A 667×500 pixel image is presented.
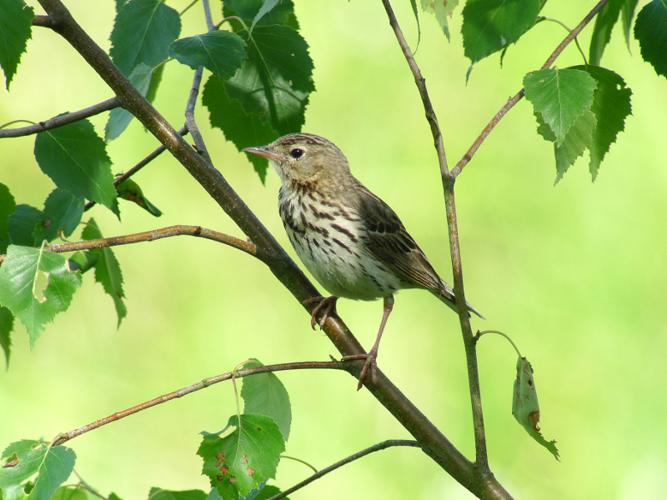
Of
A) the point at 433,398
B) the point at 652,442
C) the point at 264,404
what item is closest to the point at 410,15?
the point at 433,398

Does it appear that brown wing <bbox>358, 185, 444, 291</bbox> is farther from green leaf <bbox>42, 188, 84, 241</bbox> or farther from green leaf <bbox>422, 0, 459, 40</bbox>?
green leaf <bbox>422, 0, 459, 40</bbox>

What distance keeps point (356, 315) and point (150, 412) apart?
1.08 meters

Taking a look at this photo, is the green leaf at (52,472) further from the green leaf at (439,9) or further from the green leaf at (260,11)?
the green leaf at (439,9)

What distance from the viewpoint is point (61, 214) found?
223cm

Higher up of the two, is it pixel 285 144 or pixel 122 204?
pixel 122 204

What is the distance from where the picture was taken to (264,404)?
2.20m

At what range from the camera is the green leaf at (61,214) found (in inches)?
86.2

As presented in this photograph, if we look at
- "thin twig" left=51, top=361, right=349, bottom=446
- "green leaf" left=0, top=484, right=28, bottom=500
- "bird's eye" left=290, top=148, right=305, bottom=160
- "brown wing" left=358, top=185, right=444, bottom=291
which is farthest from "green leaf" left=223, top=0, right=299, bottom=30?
"bird's eye" left=290, top=148, right=305, bottom=160

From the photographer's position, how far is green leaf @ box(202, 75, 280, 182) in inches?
98.2

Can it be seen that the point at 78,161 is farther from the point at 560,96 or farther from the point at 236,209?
the point at 560,96

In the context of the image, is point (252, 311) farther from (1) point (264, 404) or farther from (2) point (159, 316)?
(1) point (264, 404)

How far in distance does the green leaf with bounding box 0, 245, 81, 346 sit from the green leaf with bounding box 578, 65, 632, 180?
97 cm

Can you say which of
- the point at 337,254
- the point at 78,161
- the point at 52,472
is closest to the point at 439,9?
the point at 78,161

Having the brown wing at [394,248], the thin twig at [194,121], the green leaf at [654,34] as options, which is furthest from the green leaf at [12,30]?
the brown wing at [394,248]
